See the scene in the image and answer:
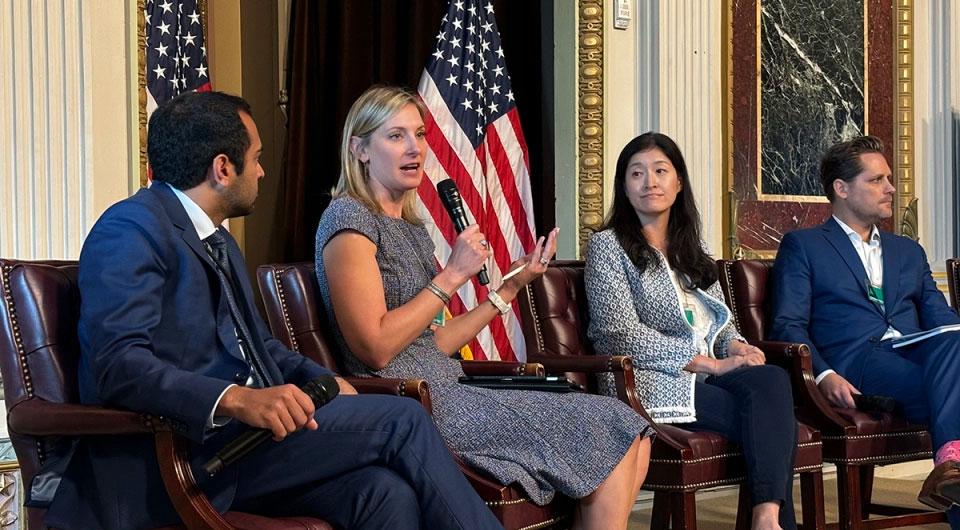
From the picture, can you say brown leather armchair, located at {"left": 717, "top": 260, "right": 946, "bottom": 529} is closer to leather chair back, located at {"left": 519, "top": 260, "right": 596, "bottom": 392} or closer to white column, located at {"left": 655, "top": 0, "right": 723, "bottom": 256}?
leather chair back, located at {"left": 519, "top": 260, "right": 596, "bottom": 392}

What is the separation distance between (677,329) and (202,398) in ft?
6.03

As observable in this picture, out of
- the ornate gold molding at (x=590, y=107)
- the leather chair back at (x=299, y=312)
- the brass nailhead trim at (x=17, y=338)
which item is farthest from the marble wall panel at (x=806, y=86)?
the brass nailhead trim at (x=17, y=338)

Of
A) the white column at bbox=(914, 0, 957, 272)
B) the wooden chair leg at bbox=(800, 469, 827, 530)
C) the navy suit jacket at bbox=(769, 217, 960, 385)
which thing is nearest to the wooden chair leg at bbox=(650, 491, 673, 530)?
the wooden chair leg at bbox=(800, 469, 827, 530)

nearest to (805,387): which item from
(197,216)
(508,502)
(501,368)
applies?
(501,368)

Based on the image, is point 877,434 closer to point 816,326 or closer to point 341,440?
point 816,326

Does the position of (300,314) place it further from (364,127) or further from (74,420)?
(74,420)

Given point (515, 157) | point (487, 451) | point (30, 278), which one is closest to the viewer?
point (30, 278)

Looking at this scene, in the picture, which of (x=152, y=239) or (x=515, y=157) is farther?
(x=515, y=157)

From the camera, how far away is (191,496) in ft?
7.15

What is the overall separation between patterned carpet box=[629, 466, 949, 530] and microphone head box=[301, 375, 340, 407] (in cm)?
257

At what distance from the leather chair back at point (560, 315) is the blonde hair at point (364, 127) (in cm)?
70

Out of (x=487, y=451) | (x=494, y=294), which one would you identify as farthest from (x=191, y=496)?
(x=494, y=294)

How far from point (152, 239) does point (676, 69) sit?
3183 mm

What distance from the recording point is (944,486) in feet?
11.5
